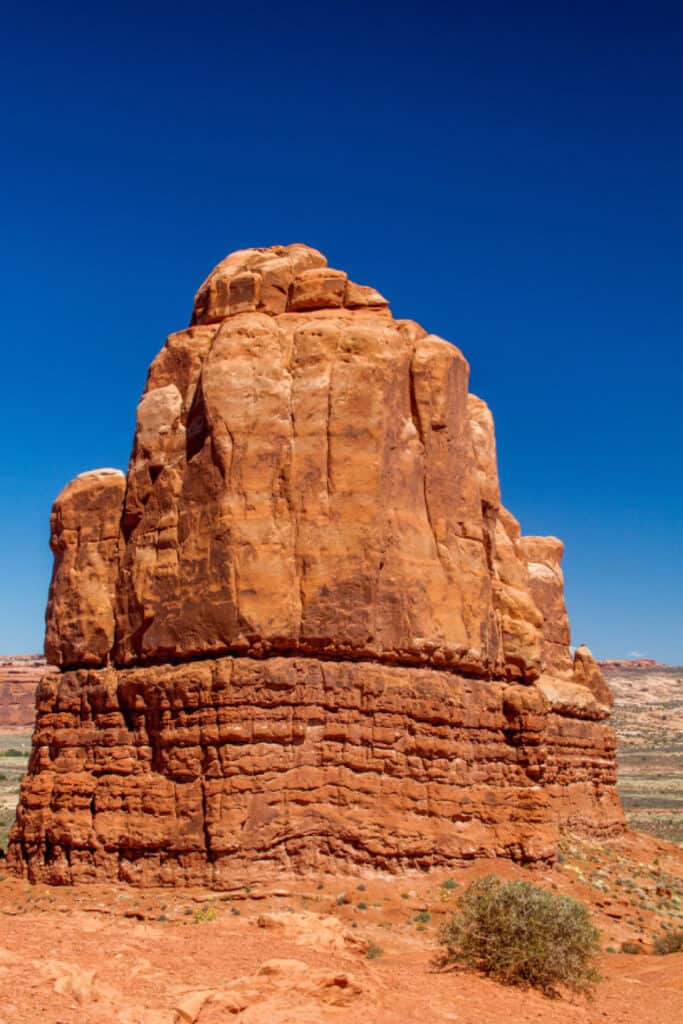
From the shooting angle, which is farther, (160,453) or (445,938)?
(160,453)

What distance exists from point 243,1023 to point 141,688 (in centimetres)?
724

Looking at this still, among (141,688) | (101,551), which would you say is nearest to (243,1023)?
(141,688)

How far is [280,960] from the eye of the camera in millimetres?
11844

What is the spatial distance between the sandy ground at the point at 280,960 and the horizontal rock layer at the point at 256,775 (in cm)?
46

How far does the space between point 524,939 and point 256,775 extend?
4.40 meters

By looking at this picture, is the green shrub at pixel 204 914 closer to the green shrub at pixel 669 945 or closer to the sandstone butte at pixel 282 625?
the sandstone butte at pixel 282 625

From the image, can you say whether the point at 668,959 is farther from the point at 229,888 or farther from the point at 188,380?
the point at 188,380

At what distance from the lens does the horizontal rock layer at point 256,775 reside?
51.1 ft

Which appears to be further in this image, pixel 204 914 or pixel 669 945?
pixel 669 945

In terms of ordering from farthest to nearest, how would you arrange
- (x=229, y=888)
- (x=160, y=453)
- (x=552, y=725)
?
(x=552, y=725) → (x=160, y=453) → (x=229, y=888)

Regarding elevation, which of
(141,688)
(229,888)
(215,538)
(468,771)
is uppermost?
(215,538)

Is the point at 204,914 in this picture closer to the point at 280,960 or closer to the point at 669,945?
the point at 280,960

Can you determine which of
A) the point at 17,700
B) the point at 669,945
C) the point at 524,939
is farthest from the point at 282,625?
the point at 17,700

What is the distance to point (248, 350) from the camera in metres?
17.6
